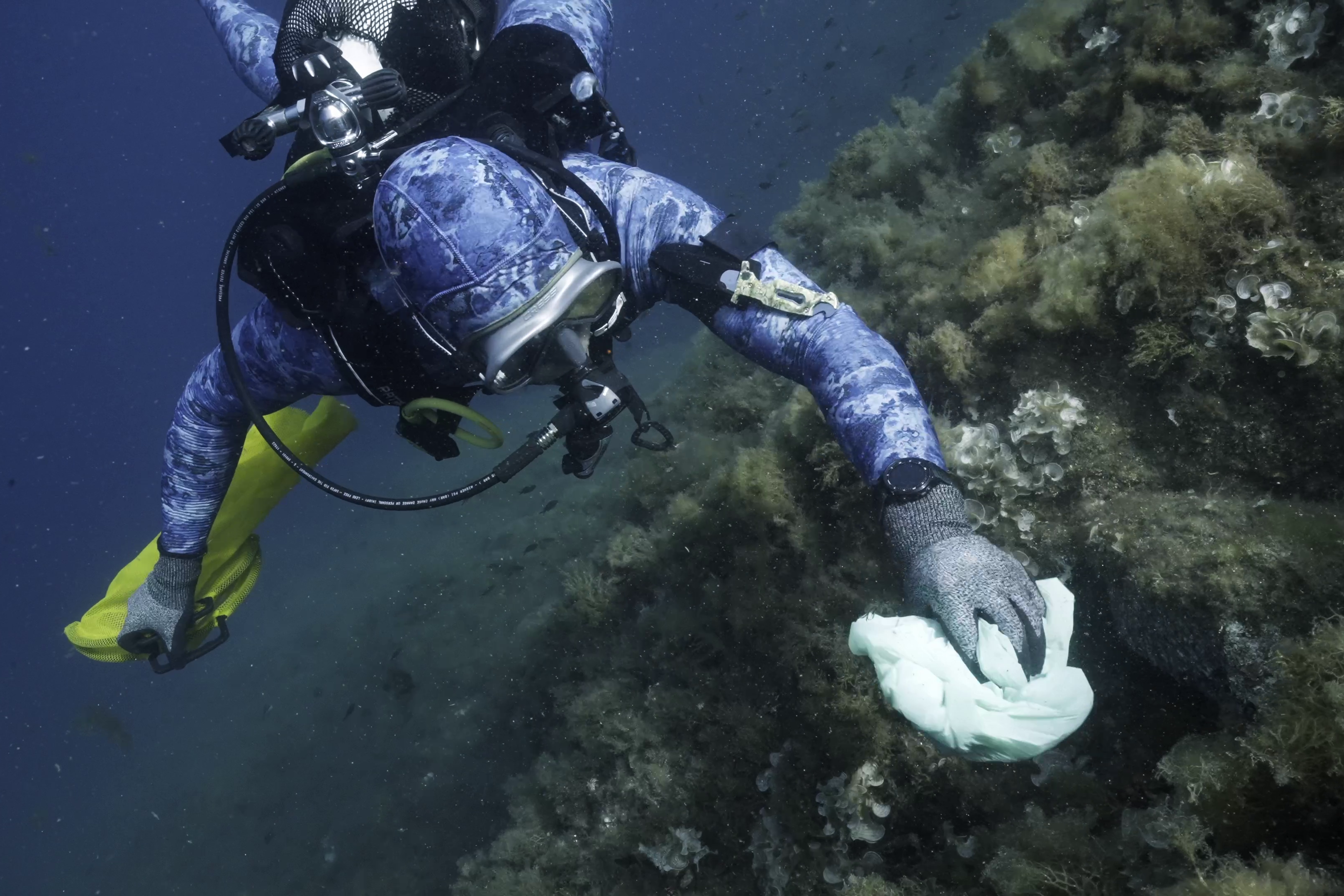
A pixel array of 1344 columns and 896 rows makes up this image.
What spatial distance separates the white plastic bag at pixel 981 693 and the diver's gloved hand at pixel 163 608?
4545 mm

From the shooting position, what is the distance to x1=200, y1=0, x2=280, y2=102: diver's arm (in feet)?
15.5

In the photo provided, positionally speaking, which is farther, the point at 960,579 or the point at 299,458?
the point at 299,458

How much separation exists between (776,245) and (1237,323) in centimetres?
201

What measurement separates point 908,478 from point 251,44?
5546 mm

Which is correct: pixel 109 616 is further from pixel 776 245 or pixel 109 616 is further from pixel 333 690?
pixel 333 690

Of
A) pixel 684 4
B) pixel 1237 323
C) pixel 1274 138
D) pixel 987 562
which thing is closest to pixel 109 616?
pixel 987 562

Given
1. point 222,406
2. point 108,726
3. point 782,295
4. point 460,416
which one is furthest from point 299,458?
point 108,726

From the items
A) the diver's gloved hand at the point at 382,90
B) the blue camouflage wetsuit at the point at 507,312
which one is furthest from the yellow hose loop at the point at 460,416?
the diver's gloved hand at the point at 382,90

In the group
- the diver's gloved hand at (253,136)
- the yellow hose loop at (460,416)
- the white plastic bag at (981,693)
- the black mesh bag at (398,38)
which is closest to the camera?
the white plastic bag at (981,693)

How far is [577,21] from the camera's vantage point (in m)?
4.02

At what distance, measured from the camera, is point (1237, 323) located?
2787mm

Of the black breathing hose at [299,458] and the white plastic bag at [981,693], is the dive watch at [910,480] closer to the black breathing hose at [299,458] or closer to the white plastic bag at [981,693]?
the white plastic bag at [981,693]

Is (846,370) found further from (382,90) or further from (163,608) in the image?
(163,608)

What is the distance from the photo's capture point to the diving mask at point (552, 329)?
245 centimetres
